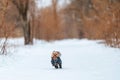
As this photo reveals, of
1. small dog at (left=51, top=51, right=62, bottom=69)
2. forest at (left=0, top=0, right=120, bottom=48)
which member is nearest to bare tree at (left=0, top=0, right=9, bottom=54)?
forest at (left=0, top=0, right=120, bottom=48)

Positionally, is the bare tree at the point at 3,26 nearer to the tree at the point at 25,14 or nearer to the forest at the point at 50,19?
the forest at the point at 50,19

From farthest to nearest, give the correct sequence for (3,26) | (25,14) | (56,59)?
(25,14) < (3,26) < (56,59)

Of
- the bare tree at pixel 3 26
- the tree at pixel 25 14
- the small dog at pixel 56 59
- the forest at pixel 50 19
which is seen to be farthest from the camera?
the tree at pixel 25 14

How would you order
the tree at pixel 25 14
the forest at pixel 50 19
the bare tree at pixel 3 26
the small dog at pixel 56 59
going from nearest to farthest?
the small dog at pixel 56 59
the bare tree at pixel 3 26
the forest at pixel 50 19
the tree at pixel 25 14

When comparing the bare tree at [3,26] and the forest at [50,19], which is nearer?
the bare tree at [3,26]

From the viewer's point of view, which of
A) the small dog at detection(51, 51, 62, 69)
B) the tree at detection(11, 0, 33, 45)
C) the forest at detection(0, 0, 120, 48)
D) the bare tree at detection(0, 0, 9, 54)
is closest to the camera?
the small dog at detection(51, 51, 62, 69)

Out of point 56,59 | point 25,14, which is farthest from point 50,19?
point 56,59

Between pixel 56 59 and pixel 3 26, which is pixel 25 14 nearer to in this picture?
pixel 3 26

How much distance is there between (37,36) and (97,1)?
2067 cm

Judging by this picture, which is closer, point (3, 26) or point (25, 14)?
point (3, 26)

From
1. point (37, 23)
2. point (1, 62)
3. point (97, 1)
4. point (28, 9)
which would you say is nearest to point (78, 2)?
point (37, 23)

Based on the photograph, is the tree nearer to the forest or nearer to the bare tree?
the forest

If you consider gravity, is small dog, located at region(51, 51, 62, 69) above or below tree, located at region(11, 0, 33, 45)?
below

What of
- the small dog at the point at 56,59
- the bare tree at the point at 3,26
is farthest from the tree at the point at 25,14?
the small dog at the point at 56,59
